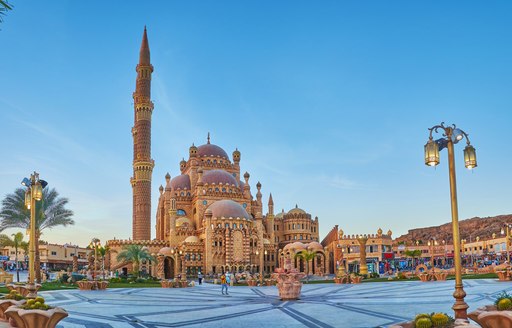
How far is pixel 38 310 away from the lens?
1179 centimetres

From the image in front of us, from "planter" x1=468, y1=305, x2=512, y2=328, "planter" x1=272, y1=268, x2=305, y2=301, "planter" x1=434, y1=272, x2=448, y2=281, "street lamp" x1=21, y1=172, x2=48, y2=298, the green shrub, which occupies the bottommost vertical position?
"planter" x1=434, y1=272, x2=448, y2=281

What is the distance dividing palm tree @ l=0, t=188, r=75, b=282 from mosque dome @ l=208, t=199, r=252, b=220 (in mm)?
27391

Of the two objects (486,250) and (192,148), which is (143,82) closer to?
(192,148)

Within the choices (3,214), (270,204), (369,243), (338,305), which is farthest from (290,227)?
(338,305)

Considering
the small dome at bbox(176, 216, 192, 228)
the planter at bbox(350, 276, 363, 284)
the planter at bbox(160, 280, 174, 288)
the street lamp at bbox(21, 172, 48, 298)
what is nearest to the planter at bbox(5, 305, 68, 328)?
the street lamp at bbox(21, 172, 48, 298)

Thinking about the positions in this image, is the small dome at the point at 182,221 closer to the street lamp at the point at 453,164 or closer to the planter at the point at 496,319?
the street lamp at the point at 453,164

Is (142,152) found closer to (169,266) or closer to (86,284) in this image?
(169,266)

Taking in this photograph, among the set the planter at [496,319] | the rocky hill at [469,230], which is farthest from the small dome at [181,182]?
the planter at [496,319]

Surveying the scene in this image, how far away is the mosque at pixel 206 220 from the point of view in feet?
211

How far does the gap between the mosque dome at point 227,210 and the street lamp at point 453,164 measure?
2197 inches

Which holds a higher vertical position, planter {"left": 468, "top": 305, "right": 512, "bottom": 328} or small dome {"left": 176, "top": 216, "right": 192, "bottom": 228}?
small dome {"left": 176, "top": 216, "right": 192, "bottom": 228}

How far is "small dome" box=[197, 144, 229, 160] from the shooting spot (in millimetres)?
82125

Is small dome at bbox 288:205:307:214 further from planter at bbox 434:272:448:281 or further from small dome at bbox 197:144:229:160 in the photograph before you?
planter at bbox 434:272:448:281

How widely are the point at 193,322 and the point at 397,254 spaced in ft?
227
